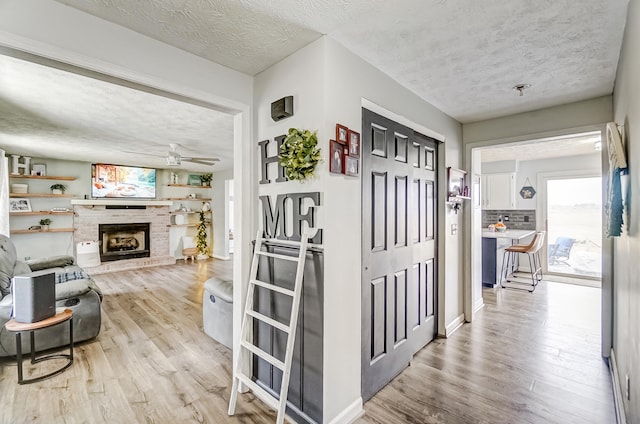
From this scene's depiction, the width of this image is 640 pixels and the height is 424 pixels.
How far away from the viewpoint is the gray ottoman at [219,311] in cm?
295

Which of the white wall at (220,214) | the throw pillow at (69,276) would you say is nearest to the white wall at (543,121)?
the throw pillow at (69,276)

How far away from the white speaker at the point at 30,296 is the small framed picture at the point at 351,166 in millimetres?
2692

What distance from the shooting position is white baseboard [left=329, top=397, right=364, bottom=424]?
186cm

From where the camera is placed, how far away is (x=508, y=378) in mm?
2420

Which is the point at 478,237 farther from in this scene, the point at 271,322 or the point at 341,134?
the point at 271,322

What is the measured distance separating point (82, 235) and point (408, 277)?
7.11m

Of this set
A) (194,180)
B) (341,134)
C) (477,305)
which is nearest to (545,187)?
(477,305)

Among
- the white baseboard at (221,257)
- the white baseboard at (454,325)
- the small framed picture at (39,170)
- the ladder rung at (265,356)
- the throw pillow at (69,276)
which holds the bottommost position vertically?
the white baseboard at (454,325)

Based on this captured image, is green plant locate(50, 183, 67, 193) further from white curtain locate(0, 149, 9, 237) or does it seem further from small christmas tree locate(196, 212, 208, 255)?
small christmas tree locate(196, 212, 208, 255)

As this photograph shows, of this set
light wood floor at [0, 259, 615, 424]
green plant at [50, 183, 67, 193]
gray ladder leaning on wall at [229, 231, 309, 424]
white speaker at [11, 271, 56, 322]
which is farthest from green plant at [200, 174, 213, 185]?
gray ladder leaning on wall at [229, 231, 309, 424]

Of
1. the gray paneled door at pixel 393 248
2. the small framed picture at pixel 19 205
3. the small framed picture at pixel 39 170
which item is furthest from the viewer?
the small framed picture at pixel 39 170

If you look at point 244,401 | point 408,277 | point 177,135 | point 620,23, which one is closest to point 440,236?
point 408,277

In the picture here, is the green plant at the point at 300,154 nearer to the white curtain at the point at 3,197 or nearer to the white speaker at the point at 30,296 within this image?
the white speaker at the point at 30,296

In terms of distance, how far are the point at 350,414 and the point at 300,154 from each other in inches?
69.4
